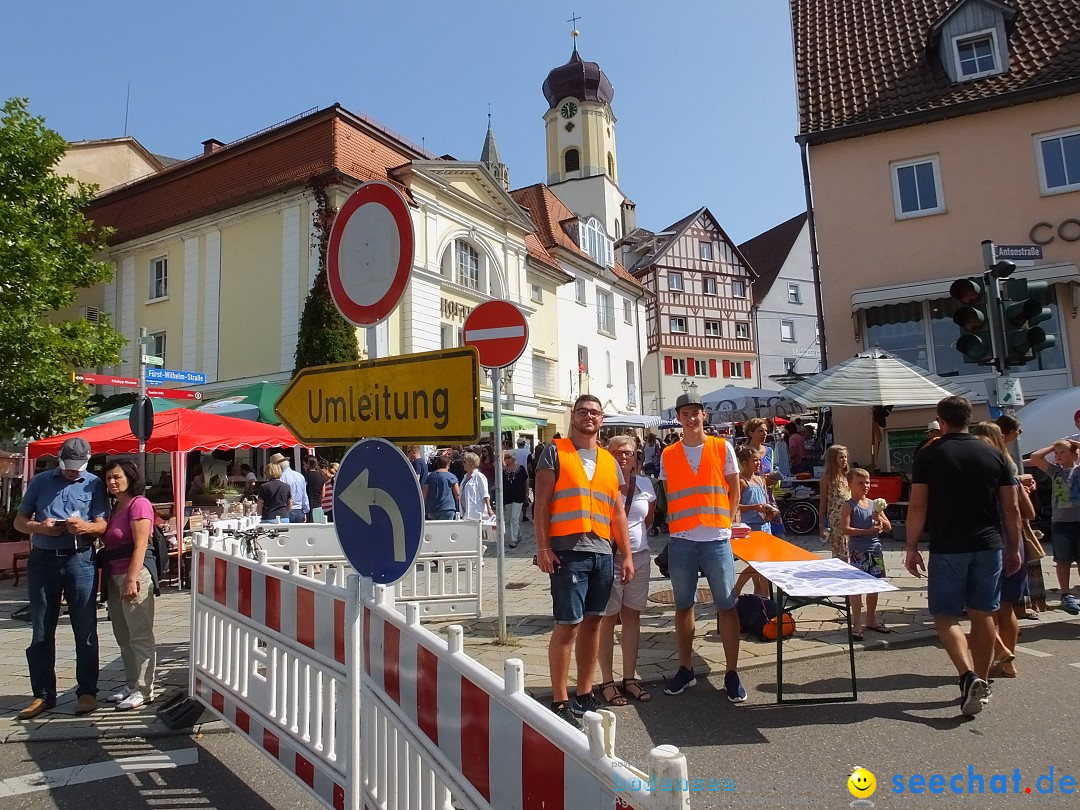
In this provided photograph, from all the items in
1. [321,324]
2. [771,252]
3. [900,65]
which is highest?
[771,252]

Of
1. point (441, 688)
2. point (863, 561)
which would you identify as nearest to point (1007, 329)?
point (863, 561)

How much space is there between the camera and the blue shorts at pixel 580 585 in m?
4.28

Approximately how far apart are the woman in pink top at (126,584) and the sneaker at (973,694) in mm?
5364

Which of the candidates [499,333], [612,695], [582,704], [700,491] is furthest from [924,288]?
[582,704]

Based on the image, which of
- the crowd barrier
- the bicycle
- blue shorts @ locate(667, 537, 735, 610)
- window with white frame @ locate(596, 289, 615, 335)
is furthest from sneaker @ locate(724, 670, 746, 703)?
window with white frame @ locate(596, 289, 615, 335)

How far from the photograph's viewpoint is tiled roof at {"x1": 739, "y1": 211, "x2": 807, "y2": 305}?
166 feet

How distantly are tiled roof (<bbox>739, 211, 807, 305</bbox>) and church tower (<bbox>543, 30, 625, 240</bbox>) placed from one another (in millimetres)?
10435

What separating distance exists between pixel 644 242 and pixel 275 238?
31.9m

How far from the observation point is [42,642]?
16.4 feet

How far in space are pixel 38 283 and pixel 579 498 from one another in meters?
15.6

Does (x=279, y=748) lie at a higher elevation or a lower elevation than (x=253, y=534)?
lower

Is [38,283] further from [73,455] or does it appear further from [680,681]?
[680,681]

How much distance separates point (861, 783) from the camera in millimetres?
3555

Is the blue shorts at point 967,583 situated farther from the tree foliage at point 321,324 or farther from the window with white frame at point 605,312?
the window with white frame at point 605,312
